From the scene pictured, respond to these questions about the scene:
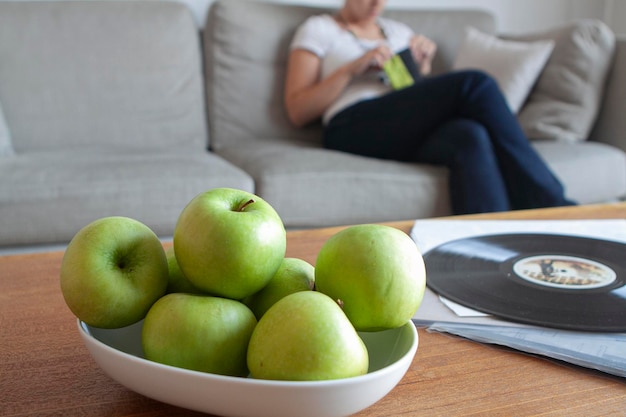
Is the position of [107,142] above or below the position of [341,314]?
below

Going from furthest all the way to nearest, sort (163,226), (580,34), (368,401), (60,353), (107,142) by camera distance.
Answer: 1. (580,34)
2. (107,142)
3. (163,226)
4. (60,353)
5. (368,401)

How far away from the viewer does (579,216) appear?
1165 mm

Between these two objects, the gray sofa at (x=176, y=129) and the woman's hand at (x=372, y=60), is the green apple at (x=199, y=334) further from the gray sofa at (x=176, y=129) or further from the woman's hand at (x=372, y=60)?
the woman's hand at (x=372, y=60)

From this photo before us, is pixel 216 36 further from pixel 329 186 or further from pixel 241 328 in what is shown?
pixel 241 328

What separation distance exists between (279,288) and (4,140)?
1898 millimetres

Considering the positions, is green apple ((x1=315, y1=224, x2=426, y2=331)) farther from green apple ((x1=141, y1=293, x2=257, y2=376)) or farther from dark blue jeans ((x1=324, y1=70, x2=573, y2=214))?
dark blue jeans ((x1=324, y1=70, x2=573, y2=214))

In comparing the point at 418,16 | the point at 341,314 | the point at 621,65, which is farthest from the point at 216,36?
the point at 341,314

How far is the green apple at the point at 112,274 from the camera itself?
50cm

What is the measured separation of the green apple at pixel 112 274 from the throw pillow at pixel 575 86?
7.22ft

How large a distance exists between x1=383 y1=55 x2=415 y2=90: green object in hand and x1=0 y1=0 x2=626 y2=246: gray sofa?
374mm

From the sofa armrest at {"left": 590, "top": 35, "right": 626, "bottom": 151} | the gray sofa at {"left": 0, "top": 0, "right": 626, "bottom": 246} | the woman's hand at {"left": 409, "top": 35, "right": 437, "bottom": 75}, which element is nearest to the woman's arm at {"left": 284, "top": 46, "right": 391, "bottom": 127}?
the gray sofa at {"left": 0, "top": 0, "right": 626, "bottom": 246}

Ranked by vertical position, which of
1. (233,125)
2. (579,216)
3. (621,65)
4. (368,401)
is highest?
(368,401)

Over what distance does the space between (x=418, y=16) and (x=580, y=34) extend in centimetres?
64

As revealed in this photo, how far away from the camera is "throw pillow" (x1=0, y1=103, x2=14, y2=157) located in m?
2.13
